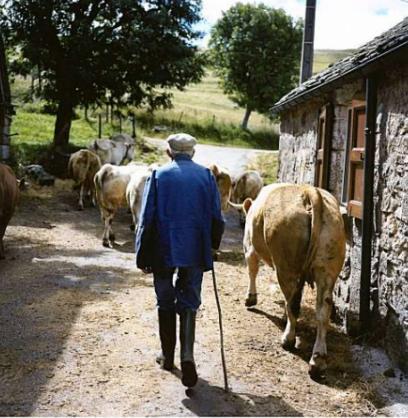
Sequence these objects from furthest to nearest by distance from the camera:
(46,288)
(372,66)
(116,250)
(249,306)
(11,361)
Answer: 1. (116,250)
2. (46,288)
3. (249,306)
4. (372,66)
5. (11,361)

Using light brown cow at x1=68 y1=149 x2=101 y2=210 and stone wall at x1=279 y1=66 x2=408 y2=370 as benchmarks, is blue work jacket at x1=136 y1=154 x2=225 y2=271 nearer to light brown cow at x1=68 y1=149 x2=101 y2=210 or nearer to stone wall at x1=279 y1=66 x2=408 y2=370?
stone wall at x1=279 y1=66 x2=408 y2=370

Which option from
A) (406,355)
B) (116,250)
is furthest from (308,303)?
(116,250)

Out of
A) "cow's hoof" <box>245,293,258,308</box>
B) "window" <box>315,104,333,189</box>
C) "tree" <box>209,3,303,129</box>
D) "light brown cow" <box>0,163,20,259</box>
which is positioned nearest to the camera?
"cow's hoof" <box>245,293,258,308</box>

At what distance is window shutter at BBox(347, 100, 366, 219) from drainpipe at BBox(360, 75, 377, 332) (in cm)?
39

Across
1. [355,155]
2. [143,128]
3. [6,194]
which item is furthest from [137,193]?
[143,128]

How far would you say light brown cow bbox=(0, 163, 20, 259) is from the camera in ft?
31.7

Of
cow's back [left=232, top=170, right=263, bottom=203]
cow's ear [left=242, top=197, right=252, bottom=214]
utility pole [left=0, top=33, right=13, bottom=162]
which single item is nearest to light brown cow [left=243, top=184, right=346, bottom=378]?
cow's ear [left=242, top=197, right=252, bottom=214]

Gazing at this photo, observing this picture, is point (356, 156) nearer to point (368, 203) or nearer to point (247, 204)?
point (368, 203)

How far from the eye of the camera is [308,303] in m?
7.51

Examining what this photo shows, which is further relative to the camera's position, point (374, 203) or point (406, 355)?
point (374, 203)

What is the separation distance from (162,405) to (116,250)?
6978 mm

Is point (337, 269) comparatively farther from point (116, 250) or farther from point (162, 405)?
point (116, 250)

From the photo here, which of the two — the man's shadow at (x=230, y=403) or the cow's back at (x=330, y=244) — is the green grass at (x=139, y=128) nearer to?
the cow's back at (x=330, y=244)

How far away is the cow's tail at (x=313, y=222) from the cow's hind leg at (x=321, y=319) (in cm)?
17
